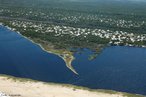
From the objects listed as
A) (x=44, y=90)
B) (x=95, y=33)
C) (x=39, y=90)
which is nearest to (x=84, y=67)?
(x=44, y=90)

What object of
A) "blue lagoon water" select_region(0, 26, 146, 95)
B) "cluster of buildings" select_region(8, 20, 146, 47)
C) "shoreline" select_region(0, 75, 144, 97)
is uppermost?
"cluster of buildings" select_region(8, 20, 146, 47)

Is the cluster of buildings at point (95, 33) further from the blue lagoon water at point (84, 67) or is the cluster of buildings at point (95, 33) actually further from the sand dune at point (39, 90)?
the sand dune at point (39, 90)

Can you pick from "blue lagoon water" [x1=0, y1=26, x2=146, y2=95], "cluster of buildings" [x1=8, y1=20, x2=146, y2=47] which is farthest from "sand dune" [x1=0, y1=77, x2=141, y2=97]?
"cluster of buildings" [x1=8, y1=20, x2=146, y2=47]

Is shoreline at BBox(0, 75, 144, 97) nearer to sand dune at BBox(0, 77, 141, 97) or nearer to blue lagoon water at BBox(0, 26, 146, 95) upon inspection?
sand dune at BBox(0, 77, 141, 97)

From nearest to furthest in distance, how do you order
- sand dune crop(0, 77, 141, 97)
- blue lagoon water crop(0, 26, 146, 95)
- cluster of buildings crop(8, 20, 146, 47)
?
sand dune crop(0, 77, 141, 97) → blue lagoon water crop(0, 26, 146, 95) → cluster of buildings crop(8, 20, 146, 47)

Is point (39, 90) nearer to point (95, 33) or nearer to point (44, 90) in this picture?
point (44, 90)

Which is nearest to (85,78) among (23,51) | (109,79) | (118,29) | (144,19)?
(109,79)

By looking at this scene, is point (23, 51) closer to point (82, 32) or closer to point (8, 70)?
point (8, 70)
